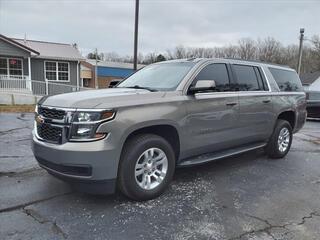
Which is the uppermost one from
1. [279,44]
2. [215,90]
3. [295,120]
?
[279,44]

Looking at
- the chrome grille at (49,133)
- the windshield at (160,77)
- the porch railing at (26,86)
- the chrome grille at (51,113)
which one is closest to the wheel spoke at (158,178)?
the windshield at (160,77)

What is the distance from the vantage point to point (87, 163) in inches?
149

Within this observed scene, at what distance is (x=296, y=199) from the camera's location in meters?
4.69

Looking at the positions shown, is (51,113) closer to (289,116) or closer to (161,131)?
(161,131)

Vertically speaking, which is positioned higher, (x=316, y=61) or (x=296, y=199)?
(x=316, y=61)

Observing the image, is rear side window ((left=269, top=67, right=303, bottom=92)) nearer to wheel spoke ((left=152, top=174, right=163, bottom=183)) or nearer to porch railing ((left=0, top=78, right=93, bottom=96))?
wheel spoke ((left=152, top=174, right=163, bottom=183))

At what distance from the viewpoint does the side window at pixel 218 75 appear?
512cm

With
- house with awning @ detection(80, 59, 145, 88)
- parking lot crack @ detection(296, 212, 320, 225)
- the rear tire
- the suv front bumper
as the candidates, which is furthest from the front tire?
house with awning @ detection(80, 59, 145, 88)

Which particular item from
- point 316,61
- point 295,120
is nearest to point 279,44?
point 316,61

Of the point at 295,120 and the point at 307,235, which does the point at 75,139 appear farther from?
the point at 295,120

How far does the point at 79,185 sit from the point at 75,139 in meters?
0.58

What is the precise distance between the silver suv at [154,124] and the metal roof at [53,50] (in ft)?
70.3

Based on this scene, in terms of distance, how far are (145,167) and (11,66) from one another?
22298 millimetres

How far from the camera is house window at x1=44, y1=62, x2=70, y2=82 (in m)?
26.3
